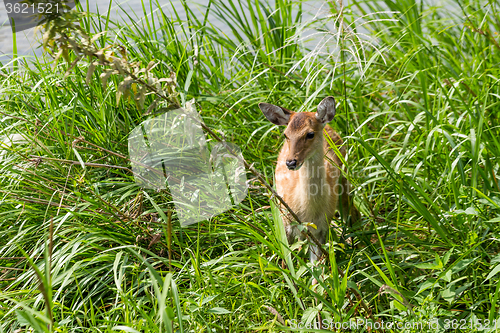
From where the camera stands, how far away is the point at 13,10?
3.94 m

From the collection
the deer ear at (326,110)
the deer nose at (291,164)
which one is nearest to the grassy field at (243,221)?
the deer ear at (326,110)

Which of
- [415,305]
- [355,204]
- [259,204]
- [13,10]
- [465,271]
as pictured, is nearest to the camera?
[415,305]

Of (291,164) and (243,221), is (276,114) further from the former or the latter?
(243,221)

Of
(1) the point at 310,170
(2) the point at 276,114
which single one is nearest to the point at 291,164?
(1) the point at 310,170

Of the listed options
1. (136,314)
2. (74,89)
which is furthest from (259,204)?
(74,89)

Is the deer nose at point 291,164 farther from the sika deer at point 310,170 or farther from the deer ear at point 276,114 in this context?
the deer ear at point 276,114

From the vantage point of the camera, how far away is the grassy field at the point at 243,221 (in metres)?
2.27

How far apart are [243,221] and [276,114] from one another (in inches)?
37.0

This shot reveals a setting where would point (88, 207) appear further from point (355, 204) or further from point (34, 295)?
point (355, 204)

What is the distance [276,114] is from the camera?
10.8ft

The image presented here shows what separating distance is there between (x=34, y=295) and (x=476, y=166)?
Answer: 2595 mm

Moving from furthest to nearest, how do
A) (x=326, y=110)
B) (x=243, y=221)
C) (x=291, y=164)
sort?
(x=326, y=110) → (x=291, y=164) → (x=243, y=221)

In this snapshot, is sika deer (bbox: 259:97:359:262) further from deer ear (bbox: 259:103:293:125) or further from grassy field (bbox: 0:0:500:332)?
grassy field (bbox: 0:0:500:332)

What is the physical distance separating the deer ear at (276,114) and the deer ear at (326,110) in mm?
230
